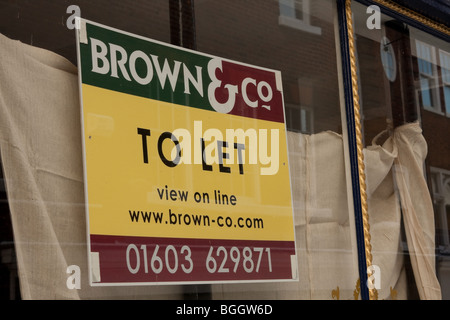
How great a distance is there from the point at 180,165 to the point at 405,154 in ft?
4.79

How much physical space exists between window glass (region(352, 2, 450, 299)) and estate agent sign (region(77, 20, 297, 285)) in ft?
2.19

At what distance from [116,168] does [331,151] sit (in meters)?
1.17

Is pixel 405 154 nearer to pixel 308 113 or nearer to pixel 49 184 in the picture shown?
pixel 308 113

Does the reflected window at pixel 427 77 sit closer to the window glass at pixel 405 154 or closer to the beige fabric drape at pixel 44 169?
the window glass at pixel 405 154

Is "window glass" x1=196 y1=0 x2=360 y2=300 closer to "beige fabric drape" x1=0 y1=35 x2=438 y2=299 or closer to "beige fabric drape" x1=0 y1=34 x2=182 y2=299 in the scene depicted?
"beige fabric drape" x1=0 y1=35 x2=438 y2=299

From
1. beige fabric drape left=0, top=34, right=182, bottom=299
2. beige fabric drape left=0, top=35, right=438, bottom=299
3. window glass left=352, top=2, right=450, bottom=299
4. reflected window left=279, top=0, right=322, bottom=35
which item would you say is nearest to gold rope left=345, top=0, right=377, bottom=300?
window glass left=352, top=2, right=450, bottom=299

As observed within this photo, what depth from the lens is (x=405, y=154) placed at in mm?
3758

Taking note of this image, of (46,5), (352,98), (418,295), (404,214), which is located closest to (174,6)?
(46,5)

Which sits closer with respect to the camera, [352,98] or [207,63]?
[207,63]

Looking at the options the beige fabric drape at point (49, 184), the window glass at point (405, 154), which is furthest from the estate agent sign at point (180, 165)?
the window glass at point (405, 154)

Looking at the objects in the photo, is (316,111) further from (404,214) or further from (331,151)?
(404,214)

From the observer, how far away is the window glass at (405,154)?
357cm

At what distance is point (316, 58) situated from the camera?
135 inches

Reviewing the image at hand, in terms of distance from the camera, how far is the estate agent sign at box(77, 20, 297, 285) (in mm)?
2494
